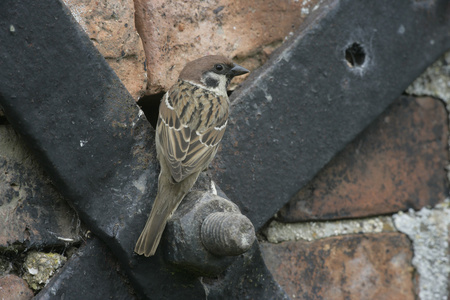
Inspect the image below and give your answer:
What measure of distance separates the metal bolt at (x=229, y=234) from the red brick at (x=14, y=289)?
1.35 feet

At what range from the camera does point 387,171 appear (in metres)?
1.85

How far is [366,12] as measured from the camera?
5.45 ft

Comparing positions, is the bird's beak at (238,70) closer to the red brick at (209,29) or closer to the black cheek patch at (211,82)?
the red brick at (209,29)

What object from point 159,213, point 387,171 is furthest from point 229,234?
point 387,171

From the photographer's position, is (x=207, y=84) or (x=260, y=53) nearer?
(x=260, y=53)

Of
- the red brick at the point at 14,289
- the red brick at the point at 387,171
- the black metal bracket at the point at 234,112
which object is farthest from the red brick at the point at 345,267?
the red brick at the point at 14,289

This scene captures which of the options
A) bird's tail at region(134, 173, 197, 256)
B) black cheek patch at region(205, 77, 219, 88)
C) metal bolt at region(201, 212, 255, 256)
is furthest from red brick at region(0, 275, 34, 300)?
black cheek patch at region(205, 77, 219, 88)

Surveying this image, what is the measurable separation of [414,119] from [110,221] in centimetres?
115

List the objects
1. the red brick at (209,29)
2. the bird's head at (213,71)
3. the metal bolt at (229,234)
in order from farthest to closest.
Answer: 1. the bird's head at (213,71)
2. the red brick at (209,29)
3. the metal bolt at (229,234)

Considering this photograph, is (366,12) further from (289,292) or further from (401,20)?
(289,292)

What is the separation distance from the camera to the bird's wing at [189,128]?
5.08 feet

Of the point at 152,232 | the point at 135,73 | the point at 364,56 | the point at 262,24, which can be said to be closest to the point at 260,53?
the point at 262,24

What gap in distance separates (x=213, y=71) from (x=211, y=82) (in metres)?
0.21

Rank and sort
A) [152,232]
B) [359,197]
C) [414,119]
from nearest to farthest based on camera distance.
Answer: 1. [152,232]
2. [359,197]
3. [414,119]
